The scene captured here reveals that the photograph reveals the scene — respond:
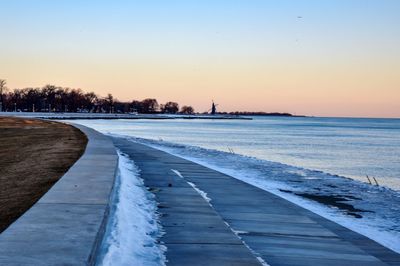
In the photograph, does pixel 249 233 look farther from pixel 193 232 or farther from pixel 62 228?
pixel 62 228

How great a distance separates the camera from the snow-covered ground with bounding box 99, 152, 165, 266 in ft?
20.3

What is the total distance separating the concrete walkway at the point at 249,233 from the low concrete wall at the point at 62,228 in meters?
1.05

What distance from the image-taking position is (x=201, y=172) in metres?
15.8

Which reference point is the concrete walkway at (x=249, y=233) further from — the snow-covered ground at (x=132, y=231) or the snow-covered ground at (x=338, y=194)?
the snow-covered ground at (x=338, y=194)

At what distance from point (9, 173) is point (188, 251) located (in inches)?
413

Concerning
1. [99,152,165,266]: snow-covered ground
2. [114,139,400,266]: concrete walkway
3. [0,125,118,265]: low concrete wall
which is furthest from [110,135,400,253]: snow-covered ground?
[0,125,118,265]: low concrete wall

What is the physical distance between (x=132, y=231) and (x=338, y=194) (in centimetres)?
713

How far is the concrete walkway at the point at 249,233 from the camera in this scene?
6.64 m

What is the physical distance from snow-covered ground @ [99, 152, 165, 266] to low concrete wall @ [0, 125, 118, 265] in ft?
0.73

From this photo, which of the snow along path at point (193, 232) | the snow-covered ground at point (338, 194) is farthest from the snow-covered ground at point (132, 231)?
the snow-covered ground at point (338, 194)

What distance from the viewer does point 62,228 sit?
20.9ft

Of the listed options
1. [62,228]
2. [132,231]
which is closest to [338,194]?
[132,231]

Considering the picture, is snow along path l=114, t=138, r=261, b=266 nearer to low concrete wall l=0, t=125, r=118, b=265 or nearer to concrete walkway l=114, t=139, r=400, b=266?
concrete walkway l=114, t=139, r=400, b=266

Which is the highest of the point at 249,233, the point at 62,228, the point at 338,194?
the point at 62,228
